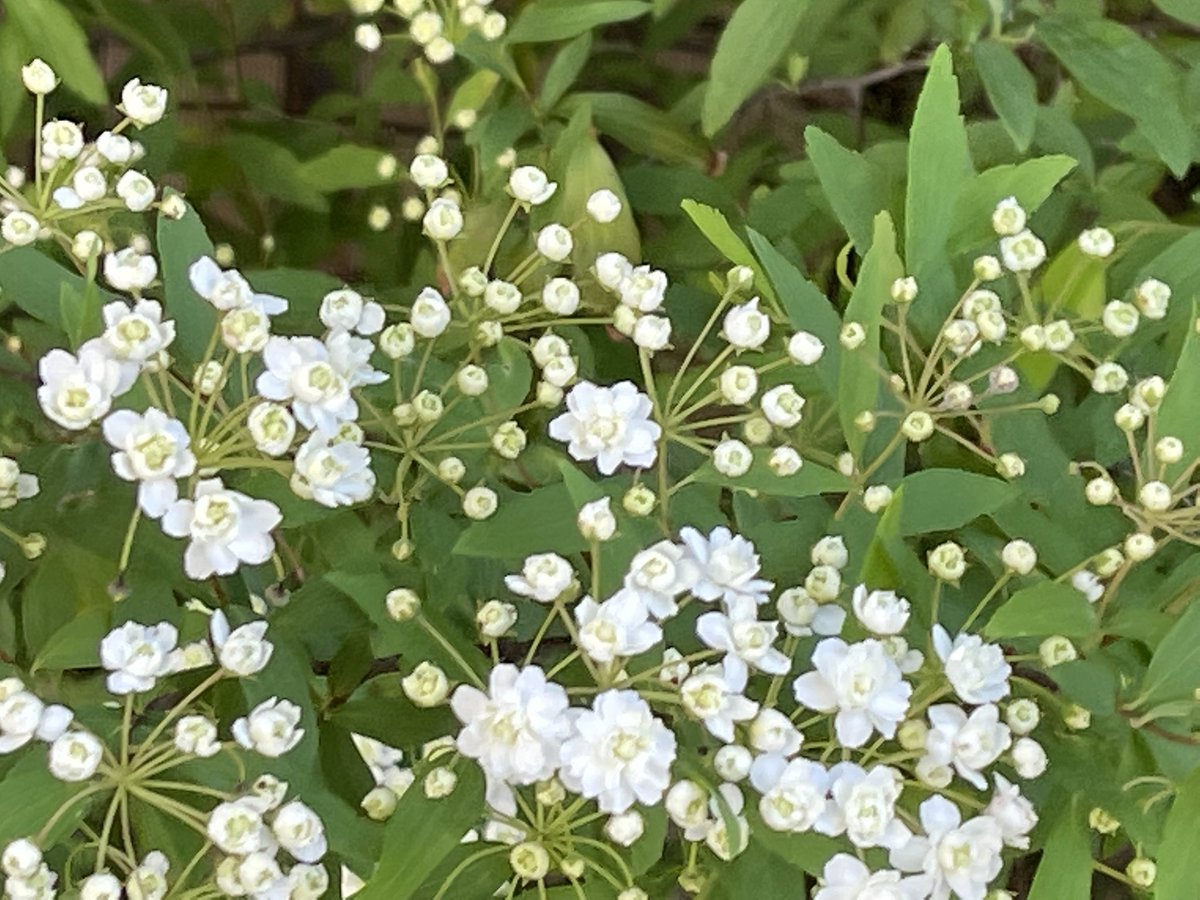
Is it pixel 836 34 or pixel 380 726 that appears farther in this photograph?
pixel 836 34

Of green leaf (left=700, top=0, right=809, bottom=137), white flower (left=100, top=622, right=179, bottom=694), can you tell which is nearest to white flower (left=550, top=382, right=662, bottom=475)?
white flower (left=100, top=622, right=179, bottom=694)

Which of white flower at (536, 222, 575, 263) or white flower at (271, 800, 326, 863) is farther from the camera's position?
white flower at (536, 222, 575, 263)

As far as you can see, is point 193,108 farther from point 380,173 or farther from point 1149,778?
point 1149,778

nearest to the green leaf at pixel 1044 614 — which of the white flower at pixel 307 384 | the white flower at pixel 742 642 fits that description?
the white flower at pixel 742 642

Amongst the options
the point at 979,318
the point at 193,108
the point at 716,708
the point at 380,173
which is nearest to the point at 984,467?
the point at 979,318

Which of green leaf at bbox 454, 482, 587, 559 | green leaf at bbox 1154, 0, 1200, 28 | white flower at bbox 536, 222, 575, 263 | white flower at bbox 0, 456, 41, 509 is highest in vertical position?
green leaf at bbox 1154, 0, 1200, 28

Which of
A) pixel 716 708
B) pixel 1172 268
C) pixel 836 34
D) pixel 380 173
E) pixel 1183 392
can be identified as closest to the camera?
pixel 716 708

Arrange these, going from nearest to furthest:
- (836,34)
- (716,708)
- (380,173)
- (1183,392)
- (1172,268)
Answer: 1. (716,708)
2. (1183,392)
3. (1172,268)
4. (380,173)
5. (836,34)

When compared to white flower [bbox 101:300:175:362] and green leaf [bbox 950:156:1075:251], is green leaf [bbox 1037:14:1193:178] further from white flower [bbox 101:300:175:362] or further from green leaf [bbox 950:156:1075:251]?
white flower [bbox 101:300:175:362]
